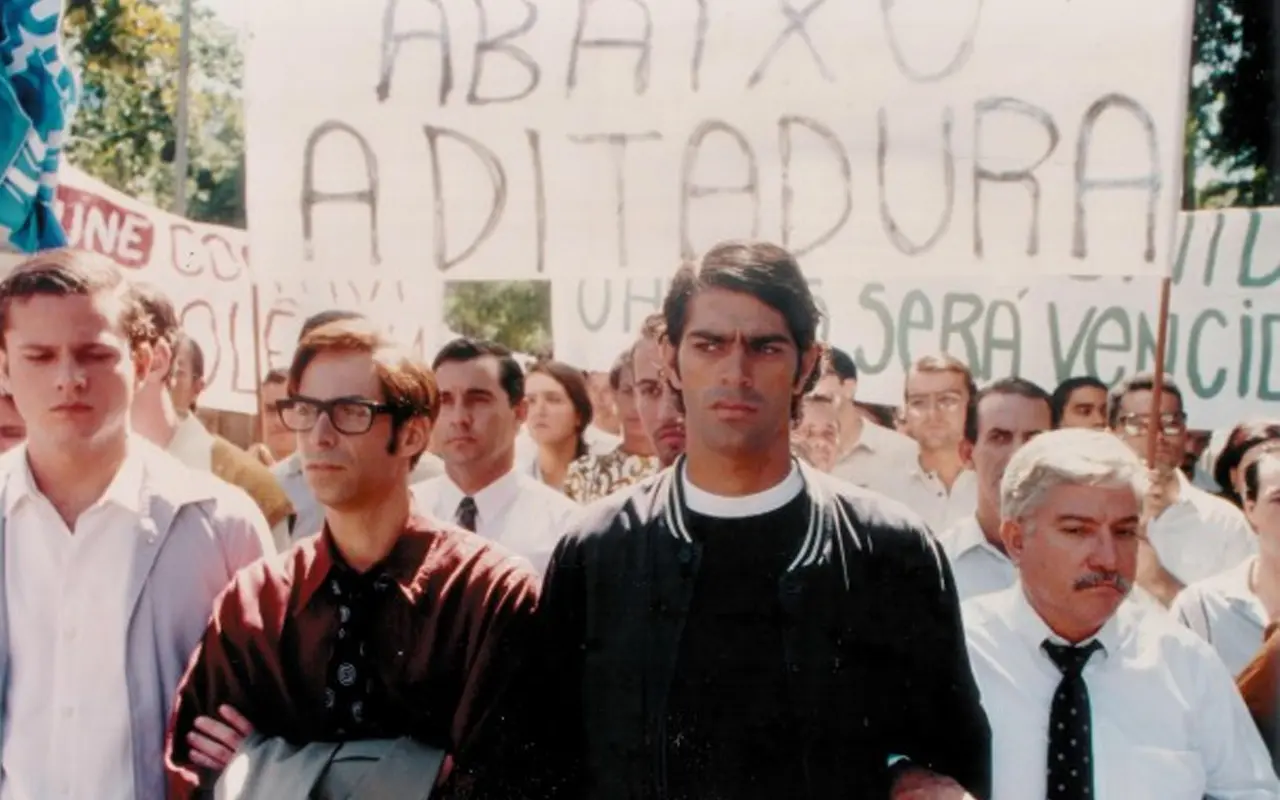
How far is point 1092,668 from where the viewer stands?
2678 mm

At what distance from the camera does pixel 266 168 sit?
3.76 meters

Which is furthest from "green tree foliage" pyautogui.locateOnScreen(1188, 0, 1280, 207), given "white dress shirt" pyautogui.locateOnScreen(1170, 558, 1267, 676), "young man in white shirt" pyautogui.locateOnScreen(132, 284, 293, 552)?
"young man in white shirt" pyautogui.locateOnScreen(132, 284, 293, 552)

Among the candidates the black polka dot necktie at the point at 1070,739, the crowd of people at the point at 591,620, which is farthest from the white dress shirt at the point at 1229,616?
the black polka dot necktie at the point at 1070,739

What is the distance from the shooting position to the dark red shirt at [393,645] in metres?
2.51

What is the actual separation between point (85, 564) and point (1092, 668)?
1795 mm

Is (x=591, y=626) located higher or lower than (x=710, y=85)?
lower

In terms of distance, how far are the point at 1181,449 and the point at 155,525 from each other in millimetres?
3178

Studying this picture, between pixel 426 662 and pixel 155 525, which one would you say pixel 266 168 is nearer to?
pixel 155 525

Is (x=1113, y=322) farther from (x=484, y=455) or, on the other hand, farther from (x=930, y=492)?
(x=484, y=455)

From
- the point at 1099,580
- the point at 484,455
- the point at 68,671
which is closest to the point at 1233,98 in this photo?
the point at 484,455

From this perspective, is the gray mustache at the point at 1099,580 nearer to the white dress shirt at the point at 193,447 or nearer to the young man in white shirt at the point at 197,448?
the young man in white shirt at the point at 197,448

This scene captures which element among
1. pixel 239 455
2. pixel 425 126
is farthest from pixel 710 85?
pixel 239 455

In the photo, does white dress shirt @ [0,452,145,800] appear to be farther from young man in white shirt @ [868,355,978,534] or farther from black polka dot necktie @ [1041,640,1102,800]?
young man in white shirt @ [868,355,978,534]

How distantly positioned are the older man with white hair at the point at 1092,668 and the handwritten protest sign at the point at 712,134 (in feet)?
2.83
